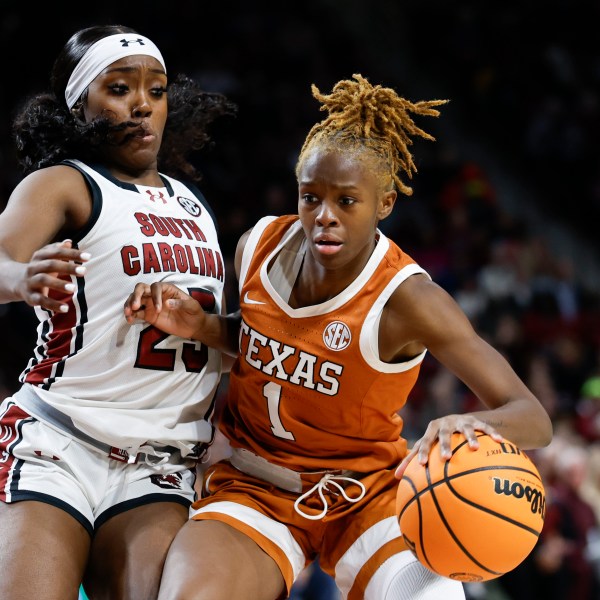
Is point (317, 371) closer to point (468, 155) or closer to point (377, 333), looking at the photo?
point (377, 333)

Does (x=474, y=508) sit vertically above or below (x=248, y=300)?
below

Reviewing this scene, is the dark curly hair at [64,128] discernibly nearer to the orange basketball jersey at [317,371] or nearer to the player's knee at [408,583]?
the orange basketball jersey at [317,371]

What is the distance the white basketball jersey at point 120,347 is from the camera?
290cm

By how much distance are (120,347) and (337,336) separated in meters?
0.66

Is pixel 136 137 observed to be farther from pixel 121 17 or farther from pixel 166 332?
pixel 121 17

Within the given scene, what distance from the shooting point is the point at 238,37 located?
10.4 metres

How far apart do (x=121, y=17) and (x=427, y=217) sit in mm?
3683

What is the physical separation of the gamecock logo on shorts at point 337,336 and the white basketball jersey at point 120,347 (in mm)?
462

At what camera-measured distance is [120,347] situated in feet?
9.61

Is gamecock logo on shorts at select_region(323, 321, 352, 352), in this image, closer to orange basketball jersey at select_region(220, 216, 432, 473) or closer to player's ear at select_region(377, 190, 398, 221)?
orange basketball jersey at select_region(220, 216, 432, 473)

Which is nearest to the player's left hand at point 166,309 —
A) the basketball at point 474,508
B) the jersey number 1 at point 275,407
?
the jersey number 1 at point 275,407

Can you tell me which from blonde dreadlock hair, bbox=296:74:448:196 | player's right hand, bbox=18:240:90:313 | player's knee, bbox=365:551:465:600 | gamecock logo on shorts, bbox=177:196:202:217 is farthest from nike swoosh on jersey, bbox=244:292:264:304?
player's knee, bbox=365:551:465:600

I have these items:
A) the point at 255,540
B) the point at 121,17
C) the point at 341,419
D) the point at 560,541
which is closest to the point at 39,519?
the point at 255,540

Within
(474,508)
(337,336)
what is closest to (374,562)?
(474,508)
